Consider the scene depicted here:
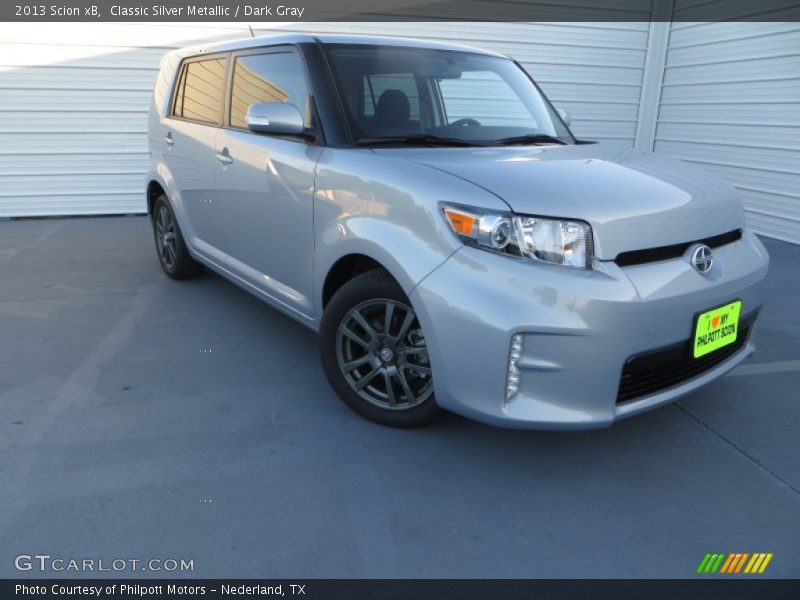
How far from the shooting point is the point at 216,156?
346cm

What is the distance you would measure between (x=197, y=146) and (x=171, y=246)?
116 centimetres

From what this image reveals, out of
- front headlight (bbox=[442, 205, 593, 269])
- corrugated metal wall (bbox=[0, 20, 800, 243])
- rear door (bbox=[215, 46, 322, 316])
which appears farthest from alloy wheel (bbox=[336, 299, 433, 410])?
corrugated metal wall (bbox=[0, 20, 800, 243])

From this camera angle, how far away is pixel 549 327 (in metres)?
1.95

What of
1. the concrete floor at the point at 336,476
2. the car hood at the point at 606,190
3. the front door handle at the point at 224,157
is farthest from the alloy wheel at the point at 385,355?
the front door handle at the point at 224,157

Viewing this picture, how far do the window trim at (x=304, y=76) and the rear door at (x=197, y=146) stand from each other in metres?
0.07

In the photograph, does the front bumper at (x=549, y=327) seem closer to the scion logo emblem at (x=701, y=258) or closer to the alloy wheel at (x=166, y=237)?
the scion logo emblem at (x=701, y=258)

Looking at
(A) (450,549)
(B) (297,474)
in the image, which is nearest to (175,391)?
(B) (297,474)

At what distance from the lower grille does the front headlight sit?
0.39m

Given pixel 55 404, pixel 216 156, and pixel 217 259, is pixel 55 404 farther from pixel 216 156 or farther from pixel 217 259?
pixel 216 156
